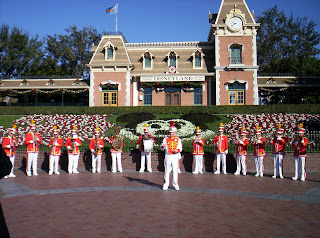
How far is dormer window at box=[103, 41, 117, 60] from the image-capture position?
33.8 m

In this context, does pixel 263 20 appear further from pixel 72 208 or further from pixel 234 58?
pixel 72 208

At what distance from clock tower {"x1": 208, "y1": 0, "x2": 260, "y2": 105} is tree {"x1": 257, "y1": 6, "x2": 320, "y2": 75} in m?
17.4

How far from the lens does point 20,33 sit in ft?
185

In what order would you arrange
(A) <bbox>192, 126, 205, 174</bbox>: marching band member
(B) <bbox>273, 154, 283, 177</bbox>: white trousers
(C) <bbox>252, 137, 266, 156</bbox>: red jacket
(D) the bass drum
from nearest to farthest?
(B) <bbox>273, 154, 283, 177</bbox>: white trousers, (C) <bbox>252, 137, 266, 156</bbox>: red jacket, (A) <bbox>192, 126, 205, 174</bbox>: marching band member, (D) the bass drum

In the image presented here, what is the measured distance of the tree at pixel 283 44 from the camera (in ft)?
160

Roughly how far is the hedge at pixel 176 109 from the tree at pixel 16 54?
88.0ft

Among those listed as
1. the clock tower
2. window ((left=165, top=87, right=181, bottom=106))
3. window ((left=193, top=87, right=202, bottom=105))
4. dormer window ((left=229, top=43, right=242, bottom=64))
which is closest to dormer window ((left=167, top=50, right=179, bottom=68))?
window ((left=165, top=87, right=181, bottom=106))

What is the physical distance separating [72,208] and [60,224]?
1293 millimetres

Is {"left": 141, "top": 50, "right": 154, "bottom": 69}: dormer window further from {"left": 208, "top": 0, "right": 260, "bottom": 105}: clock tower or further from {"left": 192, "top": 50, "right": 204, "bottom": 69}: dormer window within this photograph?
{"left": 208, "top": 0, "right": 260, "bottom": 105}: clock tower

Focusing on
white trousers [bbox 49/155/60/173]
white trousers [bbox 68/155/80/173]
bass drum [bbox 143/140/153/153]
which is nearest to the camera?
white trousers [bbox 49/155/60/173]

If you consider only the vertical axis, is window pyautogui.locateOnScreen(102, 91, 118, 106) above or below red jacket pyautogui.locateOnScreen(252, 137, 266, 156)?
above

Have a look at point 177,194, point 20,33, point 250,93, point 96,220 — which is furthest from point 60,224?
point 20,33

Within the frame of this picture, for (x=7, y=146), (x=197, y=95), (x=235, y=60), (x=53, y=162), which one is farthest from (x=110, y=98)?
(x=7, y=146)

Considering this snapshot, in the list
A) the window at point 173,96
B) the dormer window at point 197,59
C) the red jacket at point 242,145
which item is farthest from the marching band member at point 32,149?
the dormer window at point 197,59
